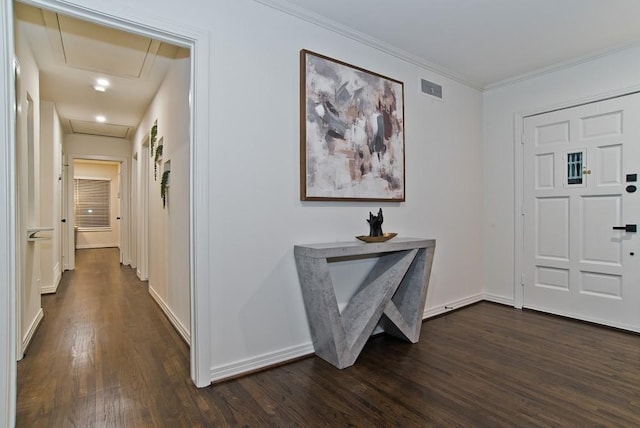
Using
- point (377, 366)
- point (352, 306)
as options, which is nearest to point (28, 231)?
point (352, 306)

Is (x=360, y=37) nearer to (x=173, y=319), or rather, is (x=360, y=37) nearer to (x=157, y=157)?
(x=157, y=157)

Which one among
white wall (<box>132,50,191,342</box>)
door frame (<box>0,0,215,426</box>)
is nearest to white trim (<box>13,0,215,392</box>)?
door frame (<box>0,0,215,426</box>)

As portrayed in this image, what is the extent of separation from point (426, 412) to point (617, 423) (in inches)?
37.7

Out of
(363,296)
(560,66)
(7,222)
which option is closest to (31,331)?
(7,222)

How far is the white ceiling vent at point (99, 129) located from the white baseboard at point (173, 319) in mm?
3431

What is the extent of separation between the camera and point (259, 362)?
2.37m

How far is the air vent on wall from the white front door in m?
1.09

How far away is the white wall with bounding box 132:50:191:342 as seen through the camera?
2.87 m

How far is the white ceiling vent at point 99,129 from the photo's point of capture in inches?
230

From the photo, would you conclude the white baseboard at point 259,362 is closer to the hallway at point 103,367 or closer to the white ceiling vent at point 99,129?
the hallway at point 103,367

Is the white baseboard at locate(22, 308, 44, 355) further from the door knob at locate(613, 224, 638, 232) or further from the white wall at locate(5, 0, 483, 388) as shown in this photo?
the door knob at locate(613, 224, 638, 232)

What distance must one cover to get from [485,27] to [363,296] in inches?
96.4

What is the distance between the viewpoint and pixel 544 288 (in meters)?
3.72

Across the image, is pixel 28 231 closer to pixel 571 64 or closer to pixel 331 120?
pixel 331 120
